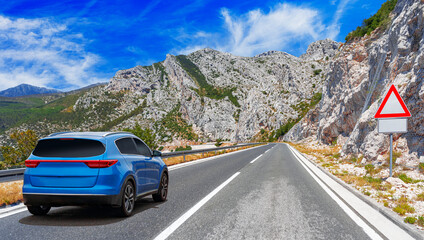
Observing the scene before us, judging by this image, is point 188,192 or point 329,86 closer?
point 188,192

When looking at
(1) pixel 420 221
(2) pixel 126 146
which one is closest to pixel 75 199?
(2) pixel 126 146

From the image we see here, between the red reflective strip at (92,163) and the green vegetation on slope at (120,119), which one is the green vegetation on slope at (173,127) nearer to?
the green vegetation on slope at (120,119)

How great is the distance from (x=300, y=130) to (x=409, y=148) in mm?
65775

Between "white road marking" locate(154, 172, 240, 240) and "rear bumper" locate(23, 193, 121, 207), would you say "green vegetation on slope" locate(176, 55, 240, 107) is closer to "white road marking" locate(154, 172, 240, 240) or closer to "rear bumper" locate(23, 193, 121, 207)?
"white road marking" locate(154, 172, 240, 240)

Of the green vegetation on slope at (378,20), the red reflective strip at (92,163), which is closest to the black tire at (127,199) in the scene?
the red reflective strip at (92,163)

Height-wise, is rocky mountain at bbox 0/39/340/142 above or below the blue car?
above

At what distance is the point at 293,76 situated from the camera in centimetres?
11550

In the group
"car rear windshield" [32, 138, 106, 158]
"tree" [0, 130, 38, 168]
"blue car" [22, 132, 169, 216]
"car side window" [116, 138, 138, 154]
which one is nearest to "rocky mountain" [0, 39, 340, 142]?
"tree" [0, 130, 38, 168]

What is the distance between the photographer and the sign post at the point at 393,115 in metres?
8.04

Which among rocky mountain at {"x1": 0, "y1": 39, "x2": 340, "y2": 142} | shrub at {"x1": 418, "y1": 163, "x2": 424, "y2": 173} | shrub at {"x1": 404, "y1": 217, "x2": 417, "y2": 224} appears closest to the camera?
shrub at {"x1": 404, "y1": 217, "x2": 417, "y2": 224}

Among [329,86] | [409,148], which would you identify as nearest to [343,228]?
[409,148]

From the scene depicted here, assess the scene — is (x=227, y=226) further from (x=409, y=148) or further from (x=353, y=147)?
(x=353, y=147)

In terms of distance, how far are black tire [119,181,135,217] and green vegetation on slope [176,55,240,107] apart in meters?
146

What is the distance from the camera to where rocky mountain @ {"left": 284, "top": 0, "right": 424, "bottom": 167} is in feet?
36.2
